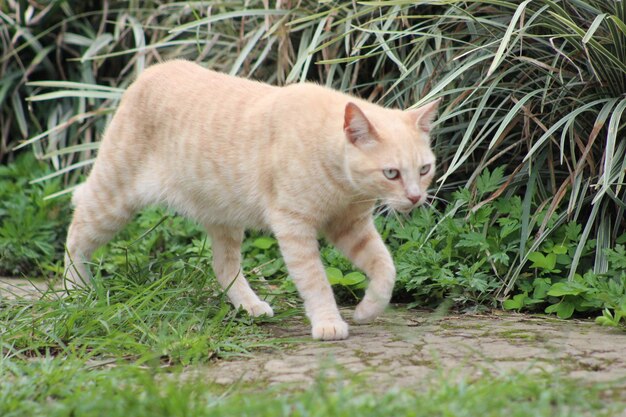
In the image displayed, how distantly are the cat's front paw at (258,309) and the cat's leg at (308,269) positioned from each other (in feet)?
1.41

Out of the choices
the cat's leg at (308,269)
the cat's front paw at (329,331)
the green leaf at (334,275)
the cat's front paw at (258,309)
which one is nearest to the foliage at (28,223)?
the cat's front paw at (258,309)

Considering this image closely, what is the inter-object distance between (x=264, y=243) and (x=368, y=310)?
1374mm

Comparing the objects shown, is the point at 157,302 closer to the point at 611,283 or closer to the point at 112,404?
the point at 112,404

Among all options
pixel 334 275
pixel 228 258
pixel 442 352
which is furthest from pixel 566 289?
pixel 228 258

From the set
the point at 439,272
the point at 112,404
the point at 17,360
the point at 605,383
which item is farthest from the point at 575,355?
the point at 17,360

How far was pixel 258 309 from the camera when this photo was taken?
3.67 m

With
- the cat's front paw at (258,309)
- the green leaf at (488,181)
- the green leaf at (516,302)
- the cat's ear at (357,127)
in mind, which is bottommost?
the cat's front paw at (258,309)

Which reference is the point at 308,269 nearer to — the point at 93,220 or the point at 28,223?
the point at 93,220

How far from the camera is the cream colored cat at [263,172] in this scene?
3.15 metres

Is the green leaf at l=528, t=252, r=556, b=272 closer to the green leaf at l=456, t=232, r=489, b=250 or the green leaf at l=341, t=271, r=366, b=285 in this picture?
the green leaf at l=456, t=232, r=489, b=250

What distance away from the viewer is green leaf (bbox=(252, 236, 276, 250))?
4555 millimetres

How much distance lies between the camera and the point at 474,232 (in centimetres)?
382

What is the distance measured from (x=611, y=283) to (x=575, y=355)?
23.0 inches

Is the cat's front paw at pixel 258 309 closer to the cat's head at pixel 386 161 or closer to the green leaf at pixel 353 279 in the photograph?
the green leaf at pixel 353 279
